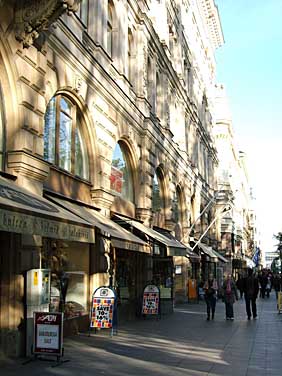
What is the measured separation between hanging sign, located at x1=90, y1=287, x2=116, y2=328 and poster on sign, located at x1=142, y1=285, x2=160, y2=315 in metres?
5.39

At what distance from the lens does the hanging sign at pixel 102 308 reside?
14383mm

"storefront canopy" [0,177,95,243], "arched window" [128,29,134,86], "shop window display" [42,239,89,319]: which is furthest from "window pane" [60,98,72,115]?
"arched window" [128,29,134,86]

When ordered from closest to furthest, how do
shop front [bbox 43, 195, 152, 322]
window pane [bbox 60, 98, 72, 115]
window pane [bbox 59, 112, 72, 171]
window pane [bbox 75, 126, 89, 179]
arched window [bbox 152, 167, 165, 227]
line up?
shop front [bbox 43, 195, 152, 322]
window pane [bbox 59, 112, 72, 171]
window pane [bbox 60, 98, 72, 115]
window pane [bbox 75, 126, 89, 179]
arched window [bbox 152, 167, 165, 227]

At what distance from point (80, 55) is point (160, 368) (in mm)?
9310

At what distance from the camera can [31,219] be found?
28.8ft

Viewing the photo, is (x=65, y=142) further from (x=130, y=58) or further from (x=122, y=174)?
(x=130, y=58)

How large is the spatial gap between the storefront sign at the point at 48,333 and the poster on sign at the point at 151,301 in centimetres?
983

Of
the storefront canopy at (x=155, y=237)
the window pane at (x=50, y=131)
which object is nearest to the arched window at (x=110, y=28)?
the window pane at (x=50, y=131)

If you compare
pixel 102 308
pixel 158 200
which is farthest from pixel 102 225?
pixel 158 200

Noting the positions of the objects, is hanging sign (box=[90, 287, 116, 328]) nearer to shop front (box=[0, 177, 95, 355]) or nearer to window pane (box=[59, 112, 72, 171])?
shop front (box=[0, 177, 95, 355])

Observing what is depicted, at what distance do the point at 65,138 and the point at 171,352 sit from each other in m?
6.74

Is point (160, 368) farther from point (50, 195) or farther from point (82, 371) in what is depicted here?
point (50, 195)

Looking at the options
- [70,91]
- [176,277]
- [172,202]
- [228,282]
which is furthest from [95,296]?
[176,277]

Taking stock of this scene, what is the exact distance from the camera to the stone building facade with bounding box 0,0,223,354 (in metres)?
11.3
